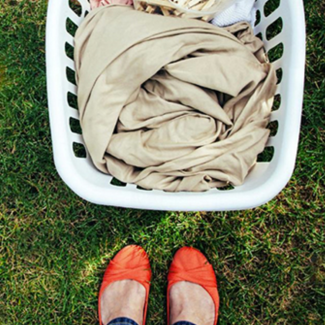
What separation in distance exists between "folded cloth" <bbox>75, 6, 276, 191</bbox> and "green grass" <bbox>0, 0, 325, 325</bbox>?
345 millimetres

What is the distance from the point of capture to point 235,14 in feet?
3.61

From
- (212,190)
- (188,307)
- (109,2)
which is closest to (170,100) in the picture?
(212,190)

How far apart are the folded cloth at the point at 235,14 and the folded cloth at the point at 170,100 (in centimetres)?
8

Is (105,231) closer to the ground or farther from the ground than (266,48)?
closer to the ground

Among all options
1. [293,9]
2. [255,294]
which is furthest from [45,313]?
[293,9]

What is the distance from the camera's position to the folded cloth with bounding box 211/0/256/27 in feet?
3.60

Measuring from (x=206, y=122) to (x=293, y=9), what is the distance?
0.37m

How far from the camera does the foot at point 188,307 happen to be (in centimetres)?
129

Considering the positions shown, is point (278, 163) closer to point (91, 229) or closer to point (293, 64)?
point (293, 64)

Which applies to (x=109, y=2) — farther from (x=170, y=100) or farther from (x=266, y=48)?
(x=266, y=48)

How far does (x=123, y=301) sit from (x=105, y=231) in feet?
0.87

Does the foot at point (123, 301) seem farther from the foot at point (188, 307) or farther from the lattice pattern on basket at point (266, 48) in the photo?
the lattice pattern on basket at point (266, 48)

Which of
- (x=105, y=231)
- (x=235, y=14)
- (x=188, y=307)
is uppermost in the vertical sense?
(x=235, y=14)

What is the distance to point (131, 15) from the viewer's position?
1.01 m
